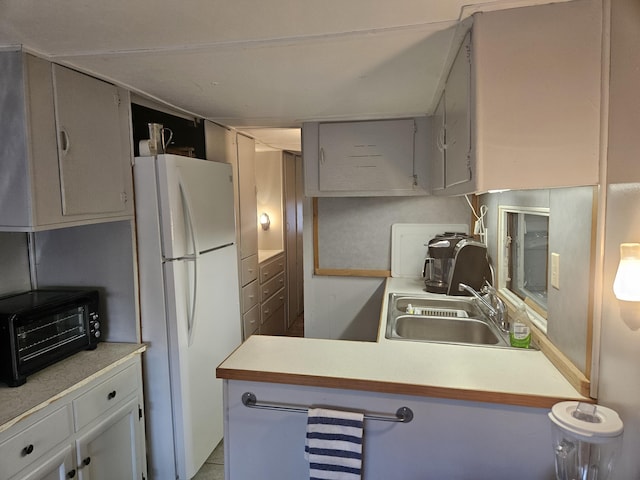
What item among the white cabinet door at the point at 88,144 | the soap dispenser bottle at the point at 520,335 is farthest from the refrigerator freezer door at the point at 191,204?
the soap dispenser bottle at the point at 520,335

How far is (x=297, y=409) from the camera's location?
1388 mm

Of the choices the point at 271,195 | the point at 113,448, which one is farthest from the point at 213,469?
the point at 271,195

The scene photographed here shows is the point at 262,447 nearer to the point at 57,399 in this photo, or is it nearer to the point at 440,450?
the point at 440,450

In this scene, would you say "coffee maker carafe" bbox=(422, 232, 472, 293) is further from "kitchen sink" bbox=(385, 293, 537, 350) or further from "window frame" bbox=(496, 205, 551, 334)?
"window frame" bbox=(496, 205, 551, 334)

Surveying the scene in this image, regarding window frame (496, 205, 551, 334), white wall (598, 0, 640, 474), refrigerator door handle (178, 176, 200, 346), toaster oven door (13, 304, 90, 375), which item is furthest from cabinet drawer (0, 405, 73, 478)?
window frame (496, 205, 551, 334)

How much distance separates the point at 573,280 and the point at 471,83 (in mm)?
703

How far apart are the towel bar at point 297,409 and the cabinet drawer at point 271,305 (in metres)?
2.24

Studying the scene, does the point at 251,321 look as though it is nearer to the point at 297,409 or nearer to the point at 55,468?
the point at 55,468

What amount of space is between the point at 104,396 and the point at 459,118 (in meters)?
1.90

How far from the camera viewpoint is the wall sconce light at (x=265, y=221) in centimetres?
457

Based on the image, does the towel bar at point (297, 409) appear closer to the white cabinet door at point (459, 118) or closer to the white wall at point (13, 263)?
the white cabinet door at point (459, 118)

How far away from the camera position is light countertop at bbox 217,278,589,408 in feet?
4.17

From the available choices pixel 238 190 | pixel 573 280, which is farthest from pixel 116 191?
pixel 573 280

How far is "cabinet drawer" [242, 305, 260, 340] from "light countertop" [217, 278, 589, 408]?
157 centimetres
